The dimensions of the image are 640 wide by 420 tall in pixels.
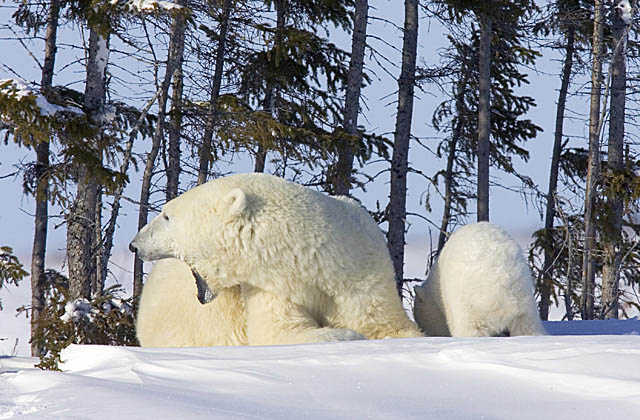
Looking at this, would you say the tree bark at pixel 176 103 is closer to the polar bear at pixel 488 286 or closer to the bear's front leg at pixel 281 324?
the bear's front leg at pixel 281 324

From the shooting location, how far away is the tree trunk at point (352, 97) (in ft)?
35.8

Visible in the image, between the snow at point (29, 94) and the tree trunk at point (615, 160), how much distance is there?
29.8 feet

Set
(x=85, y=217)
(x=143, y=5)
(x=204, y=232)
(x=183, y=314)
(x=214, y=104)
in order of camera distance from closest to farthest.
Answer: (x=204, y=232) → (x=183, y=314) → (x=143, y=5) → (x=85, y=217) → (x=214, y=104)

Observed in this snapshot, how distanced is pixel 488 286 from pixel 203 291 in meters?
1.69

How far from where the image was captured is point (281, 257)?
426 centimetres

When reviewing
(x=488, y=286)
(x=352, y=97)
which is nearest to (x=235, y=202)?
(x=488, y=286)

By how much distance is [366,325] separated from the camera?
439 cm

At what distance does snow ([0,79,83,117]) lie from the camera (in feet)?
23.8

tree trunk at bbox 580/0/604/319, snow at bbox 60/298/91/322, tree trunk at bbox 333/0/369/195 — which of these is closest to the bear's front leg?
snow at bbox 60/298/91/322

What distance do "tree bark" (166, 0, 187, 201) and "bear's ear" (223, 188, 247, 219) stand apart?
4.00 m

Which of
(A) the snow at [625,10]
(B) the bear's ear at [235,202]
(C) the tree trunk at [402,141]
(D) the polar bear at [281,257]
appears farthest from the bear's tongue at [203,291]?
(A) the snow at [625,10]

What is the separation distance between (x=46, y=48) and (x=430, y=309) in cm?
1015

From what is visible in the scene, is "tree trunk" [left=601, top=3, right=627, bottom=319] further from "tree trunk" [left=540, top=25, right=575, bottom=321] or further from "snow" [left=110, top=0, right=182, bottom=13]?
"snow" [left=110, top=0, right=182, bottom=13]

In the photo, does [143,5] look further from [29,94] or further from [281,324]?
[281,324]
